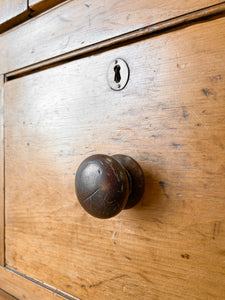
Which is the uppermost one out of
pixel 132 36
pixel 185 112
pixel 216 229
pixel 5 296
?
pixel 132 36

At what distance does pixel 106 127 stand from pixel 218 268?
0.23 meters

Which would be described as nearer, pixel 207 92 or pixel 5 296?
pixel 207 92

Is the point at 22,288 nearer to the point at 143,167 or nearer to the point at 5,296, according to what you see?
the point at 5,296

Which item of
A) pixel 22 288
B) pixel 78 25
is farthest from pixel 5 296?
pixel 78 25

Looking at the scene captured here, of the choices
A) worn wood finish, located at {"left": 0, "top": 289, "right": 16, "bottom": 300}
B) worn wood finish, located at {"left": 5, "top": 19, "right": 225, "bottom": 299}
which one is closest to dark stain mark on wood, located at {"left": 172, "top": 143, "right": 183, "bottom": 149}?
worn wood finish, located at {"left": 5, "top": 19, "right": 225, "bottom": 299}

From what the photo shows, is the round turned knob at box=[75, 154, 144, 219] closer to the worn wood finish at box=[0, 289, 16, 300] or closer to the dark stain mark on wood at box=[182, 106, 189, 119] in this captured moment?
the dark stain mark on wood at box=[182, 106, 189, 119]

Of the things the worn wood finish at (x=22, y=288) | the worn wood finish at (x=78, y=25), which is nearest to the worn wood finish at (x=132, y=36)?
the worn wood finish at (x=78, y=25)

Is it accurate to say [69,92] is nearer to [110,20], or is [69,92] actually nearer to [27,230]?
[110,20]

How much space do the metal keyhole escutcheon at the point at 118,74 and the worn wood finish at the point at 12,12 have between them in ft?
0.72

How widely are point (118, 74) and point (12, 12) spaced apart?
0.27m

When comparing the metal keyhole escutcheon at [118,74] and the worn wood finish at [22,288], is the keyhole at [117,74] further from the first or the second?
the worn wood finish at [22,288]

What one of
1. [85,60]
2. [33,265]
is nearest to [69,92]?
[85,60]

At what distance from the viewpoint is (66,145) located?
427 mm

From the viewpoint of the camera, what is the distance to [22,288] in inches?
18.9
